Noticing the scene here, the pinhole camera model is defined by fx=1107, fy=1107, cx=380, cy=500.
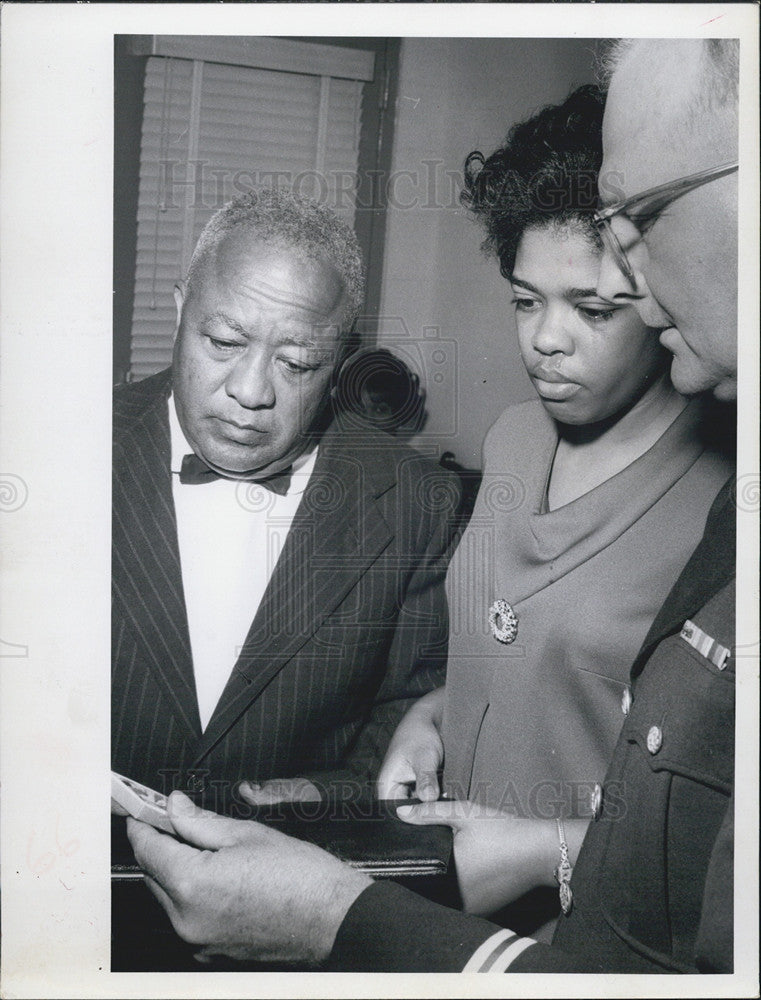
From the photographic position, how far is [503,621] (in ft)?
7.02

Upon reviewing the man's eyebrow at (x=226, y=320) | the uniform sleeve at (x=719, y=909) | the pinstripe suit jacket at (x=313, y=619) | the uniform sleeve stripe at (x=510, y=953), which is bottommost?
the uniform sleeve stripe at (x=510, y=953)

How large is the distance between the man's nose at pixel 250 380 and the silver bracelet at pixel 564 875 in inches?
39.5

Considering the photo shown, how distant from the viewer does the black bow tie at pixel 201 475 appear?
216 centimetres

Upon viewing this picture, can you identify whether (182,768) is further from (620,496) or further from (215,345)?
(620,496)

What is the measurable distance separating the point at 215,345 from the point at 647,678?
1023 millimetres

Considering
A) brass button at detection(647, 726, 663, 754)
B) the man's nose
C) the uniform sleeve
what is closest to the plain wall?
the man's nose

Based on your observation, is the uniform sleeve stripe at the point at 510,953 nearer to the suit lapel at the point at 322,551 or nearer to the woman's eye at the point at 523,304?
the suit lapel at the point at 322,551

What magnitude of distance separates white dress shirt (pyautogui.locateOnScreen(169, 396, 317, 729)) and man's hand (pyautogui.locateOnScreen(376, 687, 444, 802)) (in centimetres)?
38

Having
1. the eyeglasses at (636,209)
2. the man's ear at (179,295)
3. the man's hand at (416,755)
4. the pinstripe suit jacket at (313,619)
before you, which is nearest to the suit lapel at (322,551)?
the pinstripe suit jacket at (313,619)

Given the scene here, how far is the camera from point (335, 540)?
7.10 ft

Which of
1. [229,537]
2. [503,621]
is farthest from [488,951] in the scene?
[229,537]

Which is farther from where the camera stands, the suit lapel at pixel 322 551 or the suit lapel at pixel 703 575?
the suit lapel at pixel 322 551

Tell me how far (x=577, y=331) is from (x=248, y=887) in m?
1.23

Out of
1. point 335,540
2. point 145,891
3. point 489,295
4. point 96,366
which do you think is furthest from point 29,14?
point 145,891
